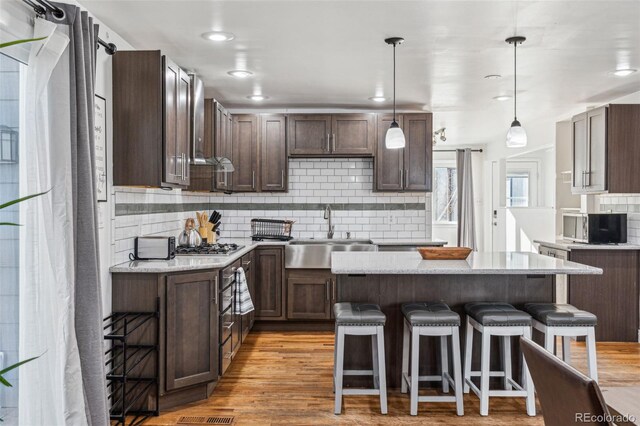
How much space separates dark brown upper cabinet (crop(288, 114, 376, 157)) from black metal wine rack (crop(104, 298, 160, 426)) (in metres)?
3.05

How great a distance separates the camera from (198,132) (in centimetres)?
434

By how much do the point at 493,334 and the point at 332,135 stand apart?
325cm

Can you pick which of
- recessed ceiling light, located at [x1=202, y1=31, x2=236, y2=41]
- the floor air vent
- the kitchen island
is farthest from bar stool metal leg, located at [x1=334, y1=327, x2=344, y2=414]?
recessed ceiling light, located at [x1=202, y1=31, x2=236, y2=41]

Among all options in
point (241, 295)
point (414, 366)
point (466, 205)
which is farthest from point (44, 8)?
point (466, 205)

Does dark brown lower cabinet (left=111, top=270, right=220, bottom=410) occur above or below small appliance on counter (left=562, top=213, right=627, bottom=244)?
below

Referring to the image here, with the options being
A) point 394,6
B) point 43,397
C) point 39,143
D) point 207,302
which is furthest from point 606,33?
point 43,397

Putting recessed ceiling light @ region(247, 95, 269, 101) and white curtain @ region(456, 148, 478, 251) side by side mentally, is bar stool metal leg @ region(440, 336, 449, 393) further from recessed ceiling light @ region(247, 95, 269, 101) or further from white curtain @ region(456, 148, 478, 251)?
white curtain @ region(456, 148, 478, 251)

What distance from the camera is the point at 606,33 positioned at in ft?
11.4

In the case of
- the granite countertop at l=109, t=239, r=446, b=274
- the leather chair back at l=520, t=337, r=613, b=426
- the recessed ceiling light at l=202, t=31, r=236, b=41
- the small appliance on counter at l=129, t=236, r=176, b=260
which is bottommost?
the leather chair back at l=520, t=337, r=613, b=426

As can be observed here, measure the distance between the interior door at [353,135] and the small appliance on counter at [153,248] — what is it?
2.66 m

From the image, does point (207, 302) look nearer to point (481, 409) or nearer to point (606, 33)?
point (481, 409)

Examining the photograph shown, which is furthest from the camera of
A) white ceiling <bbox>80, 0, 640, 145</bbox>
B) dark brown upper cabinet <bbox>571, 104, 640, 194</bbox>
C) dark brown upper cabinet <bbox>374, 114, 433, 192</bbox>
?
dark brown upper cabinet <bbox>374, 114, 433, 192</bbox>

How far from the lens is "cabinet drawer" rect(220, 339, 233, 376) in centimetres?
366

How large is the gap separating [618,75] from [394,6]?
106 inches
